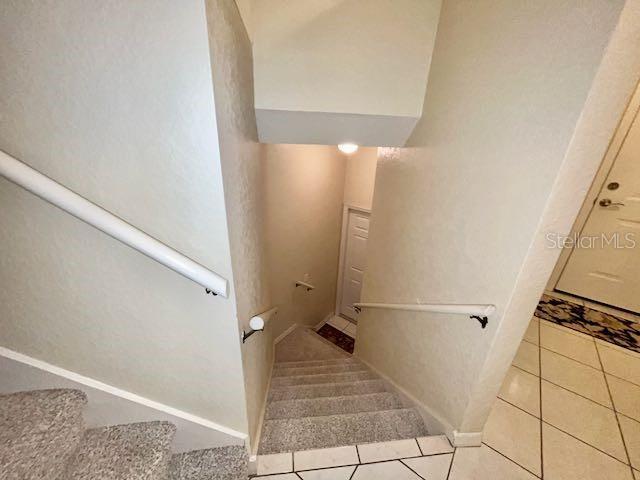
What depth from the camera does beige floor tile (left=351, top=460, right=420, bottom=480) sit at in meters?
1.06

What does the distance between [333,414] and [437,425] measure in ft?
1.95

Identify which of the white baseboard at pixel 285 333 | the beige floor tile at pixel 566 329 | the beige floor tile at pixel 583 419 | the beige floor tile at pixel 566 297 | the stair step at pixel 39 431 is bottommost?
the white baseboard at pixel 285 333

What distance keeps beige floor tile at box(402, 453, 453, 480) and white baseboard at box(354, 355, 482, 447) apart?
0.09 metres

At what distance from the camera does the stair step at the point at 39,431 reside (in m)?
0.61

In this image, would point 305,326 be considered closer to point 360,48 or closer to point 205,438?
point 205,438

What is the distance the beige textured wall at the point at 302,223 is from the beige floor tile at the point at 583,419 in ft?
7.25

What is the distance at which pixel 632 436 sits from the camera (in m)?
1.27

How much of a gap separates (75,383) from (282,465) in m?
0.88

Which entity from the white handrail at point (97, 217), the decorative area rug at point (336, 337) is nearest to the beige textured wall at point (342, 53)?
the white handrail at point (97, 217)

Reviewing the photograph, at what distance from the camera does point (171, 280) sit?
0.75 metres

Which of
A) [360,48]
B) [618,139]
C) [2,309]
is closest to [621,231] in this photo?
[618,139]

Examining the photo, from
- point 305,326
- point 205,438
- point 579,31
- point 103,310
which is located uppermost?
point 579,31

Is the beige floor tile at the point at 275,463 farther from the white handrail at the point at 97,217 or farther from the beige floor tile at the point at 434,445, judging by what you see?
the white handrail at the point at 97,217

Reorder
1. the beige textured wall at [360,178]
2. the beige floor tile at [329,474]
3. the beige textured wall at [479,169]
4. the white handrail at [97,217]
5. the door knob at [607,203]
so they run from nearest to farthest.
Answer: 1. the white handrail at [97,217]
2. the beige textured wall at [479,169]
3. the beige floor tile at [329,474]
4. the door knob at [607,203]
5. the beige textured wall at [360,178]
